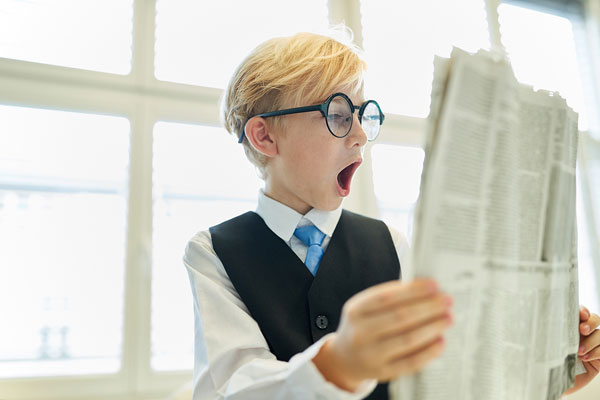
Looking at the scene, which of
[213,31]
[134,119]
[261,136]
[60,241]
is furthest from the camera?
[213,31]

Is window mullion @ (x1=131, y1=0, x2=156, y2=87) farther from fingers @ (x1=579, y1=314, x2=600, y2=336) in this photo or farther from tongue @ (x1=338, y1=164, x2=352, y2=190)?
fingers @ (x1=579, y1=314, x2=600, y2=336)

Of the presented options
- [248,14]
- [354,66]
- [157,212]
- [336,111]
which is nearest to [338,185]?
[336,111]

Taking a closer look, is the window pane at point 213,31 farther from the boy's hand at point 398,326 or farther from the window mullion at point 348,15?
the boy's hand at point 398,326

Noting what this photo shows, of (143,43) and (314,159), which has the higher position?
(143,43)

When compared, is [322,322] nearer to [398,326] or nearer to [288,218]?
[288,218]

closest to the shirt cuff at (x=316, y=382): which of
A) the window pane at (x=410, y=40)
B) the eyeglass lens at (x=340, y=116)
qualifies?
the eyeglass lens at (x=340, y=116)

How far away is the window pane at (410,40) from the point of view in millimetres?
2367

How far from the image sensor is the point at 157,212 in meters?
1.79

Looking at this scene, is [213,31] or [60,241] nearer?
[60,241]

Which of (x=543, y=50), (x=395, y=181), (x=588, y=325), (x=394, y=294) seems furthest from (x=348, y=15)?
(x=394, y=294)

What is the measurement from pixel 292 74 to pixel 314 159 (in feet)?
0.62

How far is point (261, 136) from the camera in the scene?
1.08 meters

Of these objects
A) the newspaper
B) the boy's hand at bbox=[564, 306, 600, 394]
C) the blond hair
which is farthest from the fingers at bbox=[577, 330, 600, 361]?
the blond hair

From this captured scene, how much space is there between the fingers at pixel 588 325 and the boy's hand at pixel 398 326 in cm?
55
